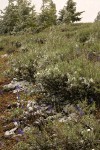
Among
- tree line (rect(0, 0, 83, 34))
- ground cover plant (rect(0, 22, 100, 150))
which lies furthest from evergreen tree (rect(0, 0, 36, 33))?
ground cover plant (rect(0, 22, 100, 150))

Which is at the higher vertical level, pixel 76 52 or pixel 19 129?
pixel 76 52

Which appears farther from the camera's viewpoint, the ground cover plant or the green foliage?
the ground cover plant

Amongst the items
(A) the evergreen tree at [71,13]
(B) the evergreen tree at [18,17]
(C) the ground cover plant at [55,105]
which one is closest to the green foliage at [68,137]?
(C) the ground cover plant at [55,105]

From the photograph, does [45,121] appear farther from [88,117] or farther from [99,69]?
[99,69]

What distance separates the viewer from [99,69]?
668 cm

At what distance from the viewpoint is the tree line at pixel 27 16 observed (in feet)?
115

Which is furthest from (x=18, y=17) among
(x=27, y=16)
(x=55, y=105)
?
(x=55, y=105)

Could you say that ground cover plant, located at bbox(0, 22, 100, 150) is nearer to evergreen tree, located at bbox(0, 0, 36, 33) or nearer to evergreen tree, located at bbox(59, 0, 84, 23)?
evergreen tree, located at bbox(0, 0, 36, 33)

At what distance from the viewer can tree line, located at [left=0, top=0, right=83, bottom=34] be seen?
35094 mm

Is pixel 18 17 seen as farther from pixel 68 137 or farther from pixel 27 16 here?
pixel 68 137

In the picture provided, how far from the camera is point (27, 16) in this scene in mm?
35062

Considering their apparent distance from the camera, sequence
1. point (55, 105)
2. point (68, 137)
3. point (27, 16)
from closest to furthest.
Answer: point (68, 137)
point (55, 105)
point (27, 16)

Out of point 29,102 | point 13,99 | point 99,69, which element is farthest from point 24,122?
point 99,69

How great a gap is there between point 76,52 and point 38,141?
3982 mm
